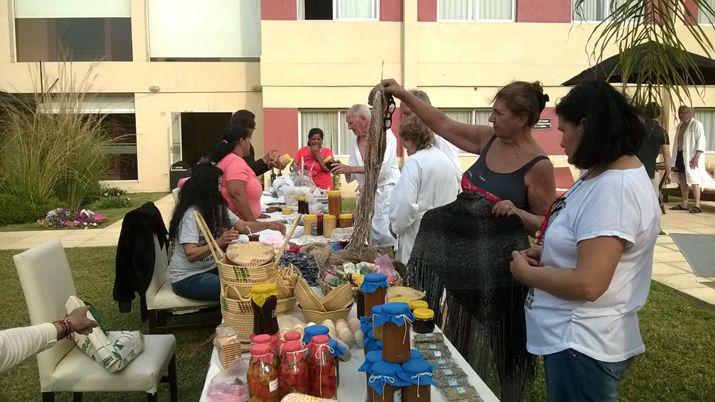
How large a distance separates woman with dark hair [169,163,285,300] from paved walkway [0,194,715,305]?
450 cm

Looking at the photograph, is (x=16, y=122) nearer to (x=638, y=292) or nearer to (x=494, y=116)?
(x=494, y=116)

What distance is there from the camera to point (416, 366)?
158cm

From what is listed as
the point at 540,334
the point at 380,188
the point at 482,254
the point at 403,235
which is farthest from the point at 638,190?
the point at 380,188

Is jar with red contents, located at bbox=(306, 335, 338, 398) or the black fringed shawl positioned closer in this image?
jar with red contents, located at bbox=(306, 335, 338, 398)

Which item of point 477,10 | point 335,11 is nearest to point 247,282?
point 335,11

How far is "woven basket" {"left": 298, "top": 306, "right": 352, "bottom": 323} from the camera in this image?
90.9 inches

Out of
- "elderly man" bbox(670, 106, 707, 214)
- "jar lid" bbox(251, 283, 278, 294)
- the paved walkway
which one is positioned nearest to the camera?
"jar lid" bbox(251, 283, 278, 294)

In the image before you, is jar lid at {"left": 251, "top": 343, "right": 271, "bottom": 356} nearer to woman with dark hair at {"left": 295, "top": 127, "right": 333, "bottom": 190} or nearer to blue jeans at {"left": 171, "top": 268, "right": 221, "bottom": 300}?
blue jeans at {"left": 171, "top": 268, "right": 221, "bottom": 300}

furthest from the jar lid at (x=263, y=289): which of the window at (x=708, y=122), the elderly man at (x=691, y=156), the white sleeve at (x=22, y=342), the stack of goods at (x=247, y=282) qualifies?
the window at (x=708, y=122)

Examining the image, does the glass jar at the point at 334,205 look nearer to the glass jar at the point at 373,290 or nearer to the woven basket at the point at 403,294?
the woven basket at the point at 403,294

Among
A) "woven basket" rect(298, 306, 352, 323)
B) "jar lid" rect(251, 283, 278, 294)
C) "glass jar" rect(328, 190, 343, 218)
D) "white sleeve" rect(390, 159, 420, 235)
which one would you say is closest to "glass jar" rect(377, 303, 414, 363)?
"jar lid" rect(251, 283, 278, 294)

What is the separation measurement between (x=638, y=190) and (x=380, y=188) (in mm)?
3005

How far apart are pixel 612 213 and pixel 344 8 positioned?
12.1 metres

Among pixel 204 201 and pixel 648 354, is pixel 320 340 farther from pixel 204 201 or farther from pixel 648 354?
pixel 648 354
